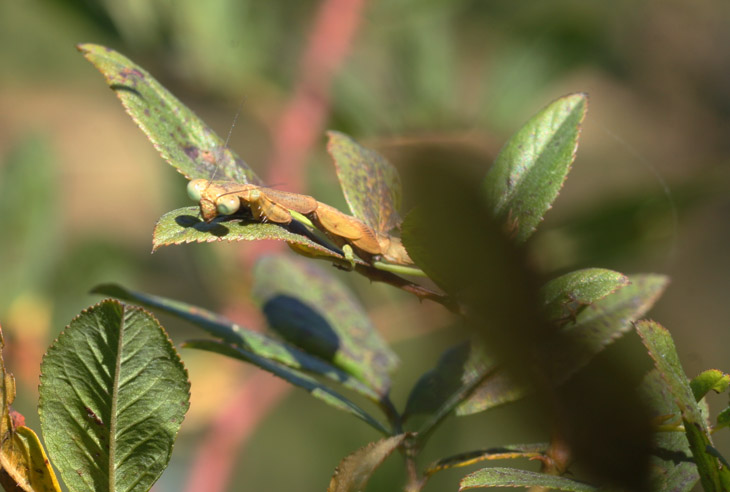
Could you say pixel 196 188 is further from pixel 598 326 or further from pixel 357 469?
pixel 598 326

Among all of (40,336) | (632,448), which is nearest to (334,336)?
(632,448)

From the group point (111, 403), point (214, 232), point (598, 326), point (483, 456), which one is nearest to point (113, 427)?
point (111, 403)

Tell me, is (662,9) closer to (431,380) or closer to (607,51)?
(607,51)

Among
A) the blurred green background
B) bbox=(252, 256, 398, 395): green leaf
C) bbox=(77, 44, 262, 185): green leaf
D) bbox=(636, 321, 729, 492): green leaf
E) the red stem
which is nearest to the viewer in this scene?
bbox=(636, 321, 729, 492): green leaf

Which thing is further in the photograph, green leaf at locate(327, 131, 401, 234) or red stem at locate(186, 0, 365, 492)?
red stem at locate(186, 0, 365, 492)

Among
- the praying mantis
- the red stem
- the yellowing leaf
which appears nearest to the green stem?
the praying mantis

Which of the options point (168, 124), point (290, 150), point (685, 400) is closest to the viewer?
point (685, 400)

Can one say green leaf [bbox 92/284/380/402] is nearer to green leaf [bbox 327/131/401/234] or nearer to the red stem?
green leaf [bbox 327/131/401/234]
